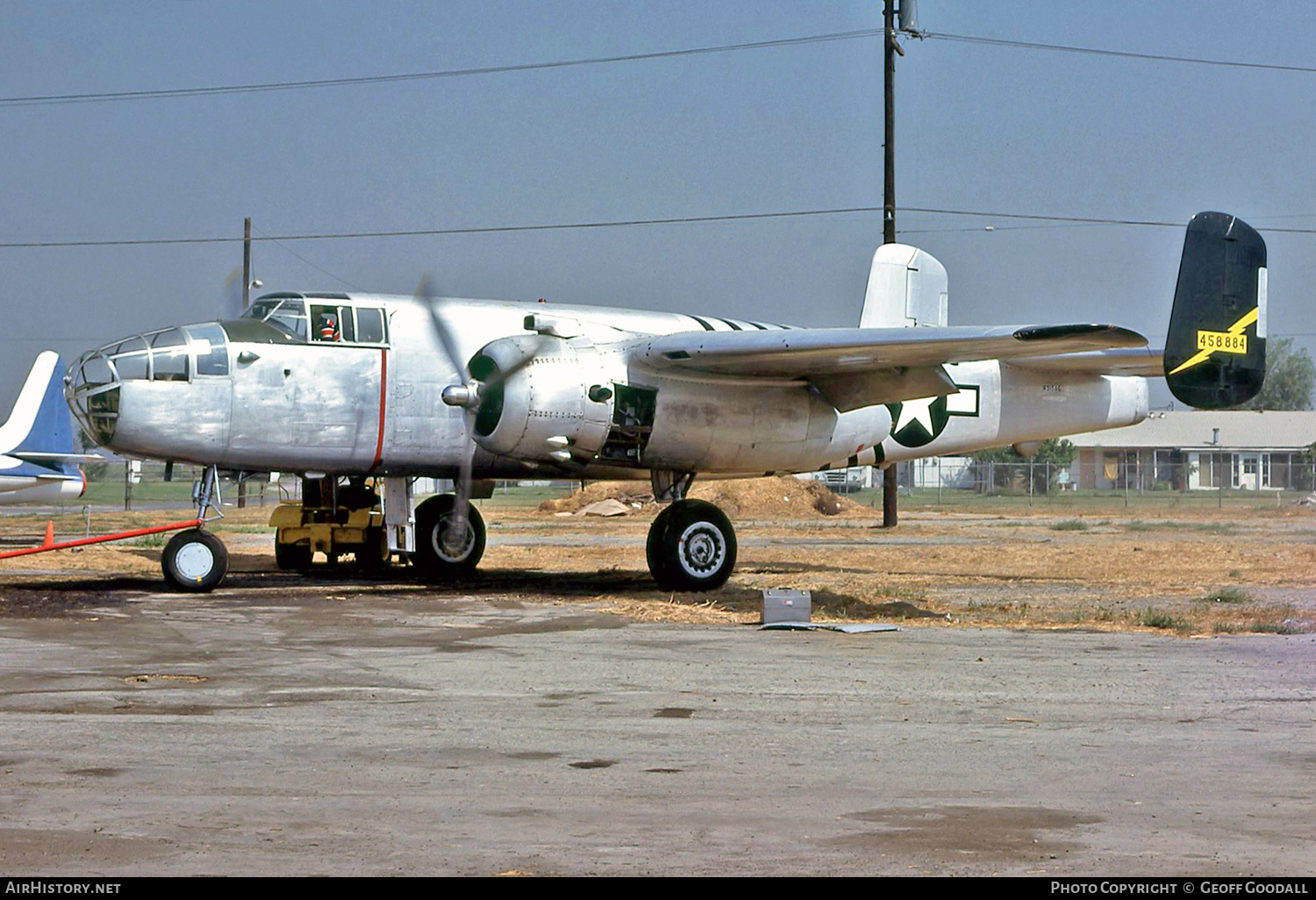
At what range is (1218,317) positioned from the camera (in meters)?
17.8

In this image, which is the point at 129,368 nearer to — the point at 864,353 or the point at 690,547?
the point at 690,547

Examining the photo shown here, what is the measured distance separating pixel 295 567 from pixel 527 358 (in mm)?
7277

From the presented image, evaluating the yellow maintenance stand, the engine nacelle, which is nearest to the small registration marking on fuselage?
the engine nacelle

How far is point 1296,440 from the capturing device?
100500 mm

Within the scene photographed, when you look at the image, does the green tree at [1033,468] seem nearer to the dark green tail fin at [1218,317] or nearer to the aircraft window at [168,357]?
the dark green tail fin at [1218,317]

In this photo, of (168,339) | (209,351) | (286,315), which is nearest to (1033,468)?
(286,315)

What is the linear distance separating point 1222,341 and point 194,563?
13130 mm

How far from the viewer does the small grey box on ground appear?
14578 millimetres

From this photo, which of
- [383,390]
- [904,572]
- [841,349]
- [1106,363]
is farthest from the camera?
[904,572]

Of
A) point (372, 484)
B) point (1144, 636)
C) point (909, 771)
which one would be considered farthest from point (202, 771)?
point (372, 484)

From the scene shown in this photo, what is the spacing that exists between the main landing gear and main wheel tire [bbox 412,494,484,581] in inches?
153

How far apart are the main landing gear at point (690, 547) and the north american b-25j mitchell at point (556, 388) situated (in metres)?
0.03

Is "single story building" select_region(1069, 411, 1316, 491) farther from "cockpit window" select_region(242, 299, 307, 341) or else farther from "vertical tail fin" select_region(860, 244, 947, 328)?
"cockpit window" select_region(242, 299, 307, 341)

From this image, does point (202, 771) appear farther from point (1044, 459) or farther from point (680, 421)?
point (1044, 459)
